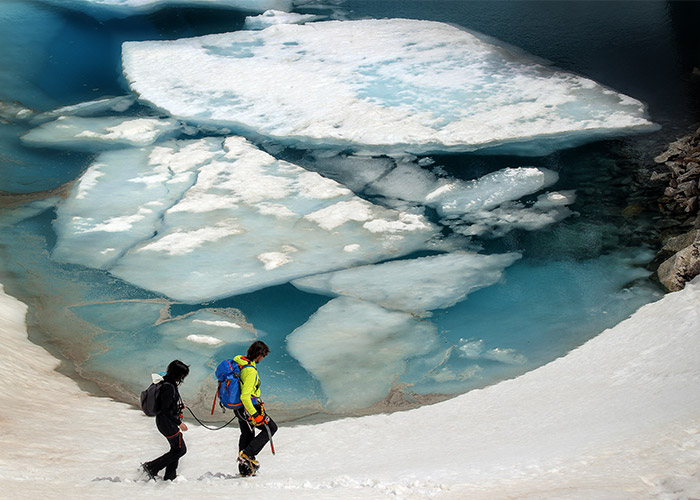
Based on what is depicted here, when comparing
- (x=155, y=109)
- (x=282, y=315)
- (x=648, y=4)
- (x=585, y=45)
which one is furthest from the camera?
(x=648, y=4)

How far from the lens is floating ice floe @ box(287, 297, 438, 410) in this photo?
5344 mm

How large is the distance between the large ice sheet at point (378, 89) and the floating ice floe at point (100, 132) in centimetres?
57

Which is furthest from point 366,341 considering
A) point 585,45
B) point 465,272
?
point 585,45

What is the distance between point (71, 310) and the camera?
6441 millimetres

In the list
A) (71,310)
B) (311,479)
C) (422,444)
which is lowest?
(71,310)

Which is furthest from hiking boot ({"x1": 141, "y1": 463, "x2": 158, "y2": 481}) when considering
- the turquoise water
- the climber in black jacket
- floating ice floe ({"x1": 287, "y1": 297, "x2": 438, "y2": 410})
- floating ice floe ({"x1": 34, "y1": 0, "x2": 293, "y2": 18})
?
floating ice floe ({"x1": 34, "y1": 0, "x2": 293, "y2": 18})

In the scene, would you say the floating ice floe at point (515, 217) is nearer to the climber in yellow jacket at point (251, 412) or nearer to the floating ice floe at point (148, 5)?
the climber in yellow jacket at point (251, 412)

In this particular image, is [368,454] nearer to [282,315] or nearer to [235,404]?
[235,404]

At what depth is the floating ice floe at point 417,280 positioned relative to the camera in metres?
6.30

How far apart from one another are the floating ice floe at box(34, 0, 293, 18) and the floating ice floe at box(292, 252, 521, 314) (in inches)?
382

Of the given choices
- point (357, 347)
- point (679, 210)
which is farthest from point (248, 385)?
point (679, 210)

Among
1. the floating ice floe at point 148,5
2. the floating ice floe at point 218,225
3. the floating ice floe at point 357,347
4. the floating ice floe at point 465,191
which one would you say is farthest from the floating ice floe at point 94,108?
the floating ice floe at point 357,347

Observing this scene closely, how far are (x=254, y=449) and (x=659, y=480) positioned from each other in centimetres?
194

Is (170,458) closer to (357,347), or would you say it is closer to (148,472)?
(148,472)
